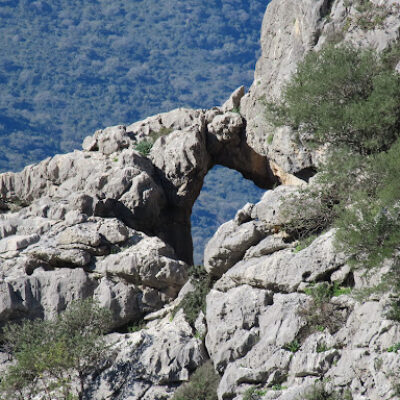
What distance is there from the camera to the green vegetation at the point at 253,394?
103 feet

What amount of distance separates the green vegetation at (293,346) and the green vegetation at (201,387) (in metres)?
3.89

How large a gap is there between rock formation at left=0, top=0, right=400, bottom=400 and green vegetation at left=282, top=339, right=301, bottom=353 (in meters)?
0.14

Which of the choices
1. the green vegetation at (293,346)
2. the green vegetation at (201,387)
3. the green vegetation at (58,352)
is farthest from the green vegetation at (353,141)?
the green vegetation at (58,352)

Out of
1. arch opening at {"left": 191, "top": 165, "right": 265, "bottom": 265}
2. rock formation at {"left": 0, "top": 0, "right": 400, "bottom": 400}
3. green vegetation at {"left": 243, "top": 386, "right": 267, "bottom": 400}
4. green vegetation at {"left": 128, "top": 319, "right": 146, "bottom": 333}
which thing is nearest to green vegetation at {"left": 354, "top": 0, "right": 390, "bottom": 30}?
rock formation at {"left": 0, "top": 0, "right": 400, "bottom": 400}

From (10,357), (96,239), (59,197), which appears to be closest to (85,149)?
(59,197)

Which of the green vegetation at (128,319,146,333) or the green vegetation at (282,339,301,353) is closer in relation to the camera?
the green vegetation at (282,339,301,353)

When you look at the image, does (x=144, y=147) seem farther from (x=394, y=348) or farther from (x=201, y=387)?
(x=394, y=348)

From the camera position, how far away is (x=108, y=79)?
19650 centimetres

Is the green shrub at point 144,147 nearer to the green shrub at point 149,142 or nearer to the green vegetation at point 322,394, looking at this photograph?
the green shrub at point 149,142

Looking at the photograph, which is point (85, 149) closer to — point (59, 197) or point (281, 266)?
point (59, 197)

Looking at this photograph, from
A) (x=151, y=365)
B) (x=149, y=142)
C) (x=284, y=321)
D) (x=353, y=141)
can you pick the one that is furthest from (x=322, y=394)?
(x=149, y=142)

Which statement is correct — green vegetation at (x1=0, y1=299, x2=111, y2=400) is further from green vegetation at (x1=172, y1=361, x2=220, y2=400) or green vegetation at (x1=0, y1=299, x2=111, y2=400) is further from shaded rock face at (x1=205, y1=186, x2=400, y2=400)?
shaded rock face at (x1=205, y1=186, x2=400, y2=400)

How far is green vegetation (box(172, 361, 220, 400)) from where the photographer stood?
110 feet

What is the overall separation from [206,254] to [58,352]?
368 inches
